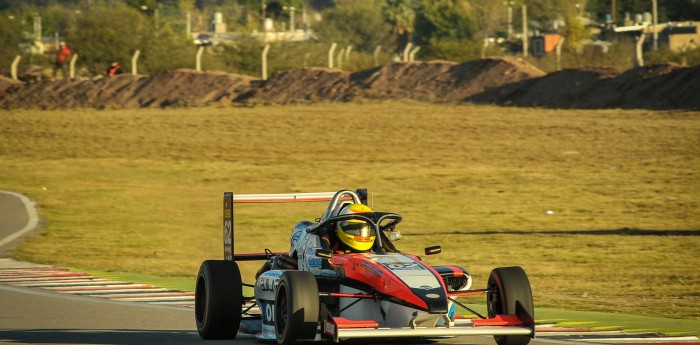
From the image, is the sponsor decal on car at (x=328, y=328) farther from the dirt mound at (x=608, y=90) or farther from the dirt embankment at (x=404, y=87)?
the dirt embankment at (x=404, y=87)

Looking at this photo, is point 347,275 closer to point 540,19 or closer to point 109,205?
point 109,205

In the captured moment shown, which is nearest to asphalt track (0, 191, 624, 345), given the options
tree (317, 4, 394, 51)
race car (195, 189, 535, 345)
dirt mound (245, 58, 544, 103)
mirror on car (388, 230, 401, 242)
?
race car (195, 189, 535, 345)

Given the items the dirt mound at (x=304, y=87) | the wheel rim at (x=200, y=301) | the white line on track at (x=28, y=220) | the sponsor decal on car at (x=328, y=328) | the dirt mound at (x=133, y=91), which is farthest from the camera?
the dirt mound at (x=133, y=91)

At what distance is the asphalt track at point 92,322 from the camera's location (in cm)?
1242

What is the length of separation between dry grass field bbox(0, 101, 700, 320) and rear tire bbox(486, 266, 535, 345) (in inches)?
144

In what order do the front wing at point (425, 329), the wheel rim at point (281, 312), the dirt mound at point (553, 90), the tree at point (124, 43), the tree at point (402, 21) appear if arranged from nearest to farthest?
the front wing at point (425, 329) → the wheel rim at point (281, 312) → the dirt mound at point (553, 90) → the tree at point (124, 43) → the tree at point (402, 21)

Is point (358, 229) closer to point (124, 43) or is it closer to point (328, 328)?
point (328, 328)

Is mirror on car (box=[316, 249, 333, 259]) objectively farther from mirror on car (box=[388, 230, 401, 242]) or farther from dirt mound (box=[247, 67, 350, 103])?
dirt mound (box=[247, 67, 350, 103])

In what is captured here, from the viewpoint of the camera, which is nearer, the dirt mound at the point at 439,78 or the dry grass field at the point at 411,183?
the dry grass field at the point at 411,183

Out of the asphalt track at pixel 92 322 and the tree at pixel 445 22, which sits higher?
the tree at pixel 445 22

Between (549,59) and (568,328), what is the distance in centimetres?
5814

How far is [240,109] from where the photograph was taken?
54750 mm

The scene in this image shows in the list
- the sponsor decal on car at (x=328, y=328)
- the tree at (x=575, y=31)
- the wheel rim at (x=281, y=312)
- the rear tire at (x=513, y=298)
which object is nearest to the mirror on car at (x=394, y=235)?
the rear tire at (x=513, y=298)

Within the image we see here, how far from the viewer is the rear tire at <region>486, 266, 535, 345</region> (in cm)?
1101
